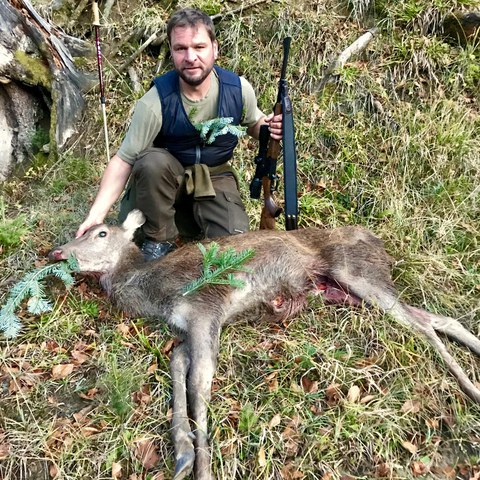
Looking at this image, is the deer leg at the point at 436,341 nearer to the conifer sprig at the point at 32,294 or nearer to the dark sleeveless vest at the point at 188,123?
the dark sleeveless vest at the point at 188,123

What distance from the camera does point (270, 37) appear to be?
25.0 ft

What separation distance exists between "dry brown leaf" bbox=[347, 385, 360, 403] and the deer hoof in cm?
121

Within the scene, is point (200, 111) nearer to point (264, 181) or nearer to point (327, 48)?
point (264, 181)

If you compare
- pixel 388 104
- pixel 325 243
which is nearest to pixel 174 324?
pixel 325 243

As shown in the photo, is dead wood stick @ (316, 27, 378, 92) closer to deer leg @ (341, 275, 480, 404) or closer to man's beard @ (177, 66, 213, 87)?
man's beard @ (177, 66, 213, 87)

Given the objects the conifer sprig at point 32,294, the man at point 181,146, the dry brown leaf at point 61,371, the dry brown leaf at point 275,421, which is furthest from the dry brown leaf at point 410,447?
the conifer sprig at point 32,294

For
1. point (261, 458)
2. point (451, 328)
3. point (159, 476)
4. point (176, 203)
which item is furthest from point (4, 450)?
point (451, 328)

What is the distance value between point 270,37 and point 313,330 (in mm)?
5153

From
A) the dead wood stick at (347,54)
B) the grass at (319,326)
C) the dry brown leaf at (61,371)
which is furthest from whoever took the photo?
the dead wood stick at (347,54)

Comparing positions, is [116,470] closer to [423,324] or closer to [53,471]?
[53,471]

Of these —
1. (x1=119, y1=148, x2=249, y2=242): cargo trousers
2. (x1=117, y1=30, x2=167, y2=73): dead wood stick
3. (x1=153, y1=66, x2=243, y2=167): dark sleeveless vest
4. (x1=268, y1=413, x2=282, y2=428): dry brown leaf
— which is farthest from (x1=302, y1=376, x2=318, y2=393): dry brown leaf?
(x1=117, y1=30, x2=167, y2=73): dead wood stick

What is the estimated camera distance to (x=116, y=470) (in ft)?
10.6

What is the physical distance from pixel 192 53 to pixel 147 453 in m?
3.43

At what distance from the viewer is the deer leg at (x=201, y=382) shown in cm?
327
